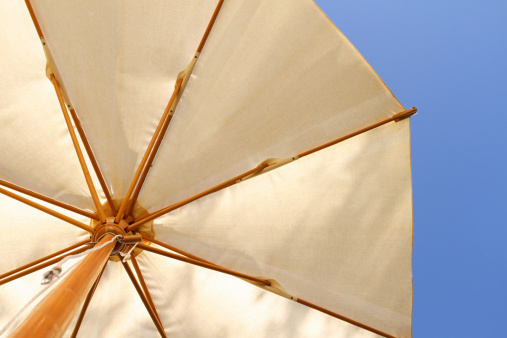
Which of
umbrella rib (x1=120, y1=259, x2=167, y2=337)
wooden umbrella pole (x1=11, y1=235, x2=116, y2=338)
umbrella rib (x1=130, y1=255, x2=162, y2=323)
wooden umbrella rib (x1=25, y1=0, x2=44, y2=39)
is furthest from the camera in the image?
umbrella rib (x1=130, y1=255, x2=162, y2=323)

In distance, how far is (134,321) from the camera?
9.88 feet

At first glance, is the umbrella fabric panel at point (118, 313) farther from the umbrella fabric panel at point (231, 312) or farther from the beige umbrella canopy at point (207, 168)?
the umbrella fabric panel at point (231, 312)

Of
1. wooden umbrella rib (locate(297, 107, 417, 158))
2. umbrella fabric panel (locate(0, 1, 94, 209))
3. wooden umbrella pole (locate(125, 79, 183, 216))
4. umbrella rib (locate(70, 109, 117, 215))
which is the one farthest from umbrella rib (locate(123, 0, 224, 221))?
wooden umbrella rib (locate(297, 107, 417, 158))

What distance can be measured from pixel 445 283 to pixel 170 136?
4.53 m

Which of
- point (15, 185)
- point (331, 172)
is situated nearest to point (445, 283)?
point (331, 172)

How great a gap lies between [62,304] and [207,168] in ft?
4.76

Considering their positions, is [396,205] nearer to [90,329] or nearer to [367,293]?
[367,293]

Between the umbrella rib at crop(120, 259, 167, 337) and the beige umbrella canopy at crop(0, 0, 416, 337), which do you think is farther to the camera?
the umbrella rib at crop(120, 259, 167, 337)

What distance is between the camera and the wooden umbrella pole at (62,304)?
4.13 ft

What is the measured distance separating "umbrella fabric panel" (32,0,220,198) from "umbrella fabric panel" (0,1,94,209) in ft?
0.49

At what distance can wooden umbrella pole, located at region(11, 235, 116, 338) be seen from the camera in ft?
4.13

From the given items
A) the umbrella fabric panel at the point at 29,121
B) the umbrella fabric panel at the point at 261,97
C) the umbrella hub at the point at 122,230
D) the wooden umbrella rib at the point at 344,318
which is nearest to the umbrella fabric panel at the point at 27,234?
the umbrella fabric panel at the point at 29,121

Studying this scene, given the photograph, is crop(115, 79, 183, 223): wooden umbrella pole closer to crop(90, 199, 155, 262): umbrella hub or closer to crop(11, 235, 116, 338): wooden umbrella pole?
crop(90, 199, 155, 262): umbrella hub

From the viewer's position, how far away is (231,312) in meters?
2.91
